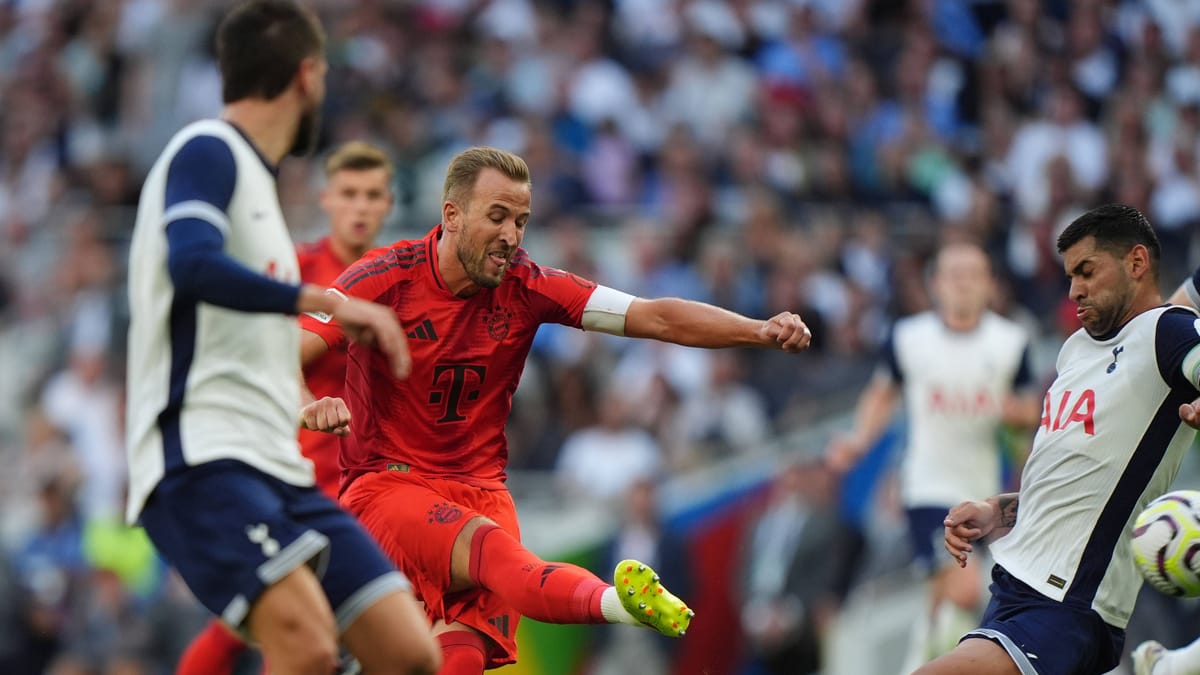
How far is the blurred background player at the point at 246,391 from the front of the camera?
194 inches

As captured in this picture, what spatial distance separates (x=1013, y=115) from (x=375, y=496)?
33.8ft

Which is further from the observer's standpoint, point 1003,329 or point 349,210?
point 1003,329

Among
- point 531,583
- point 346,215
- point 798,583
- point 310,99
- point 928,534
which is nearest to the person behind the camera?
point 310,99

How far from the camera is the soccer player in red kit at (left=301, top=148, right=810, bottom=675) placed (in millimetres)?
6516

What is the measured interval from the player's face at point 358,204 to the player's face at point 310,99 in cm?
295

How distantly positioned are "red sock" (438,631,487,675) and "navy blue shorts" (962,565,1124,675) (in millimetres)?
1969

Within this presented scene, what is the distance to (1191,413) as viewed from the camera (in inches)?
221

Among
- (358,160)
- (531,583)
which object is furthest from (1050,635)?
(358,160)

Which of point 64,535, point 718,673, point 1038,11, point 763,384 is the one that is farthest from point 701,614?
point 1038,11

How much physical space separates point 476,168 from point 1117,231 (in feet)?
8.36

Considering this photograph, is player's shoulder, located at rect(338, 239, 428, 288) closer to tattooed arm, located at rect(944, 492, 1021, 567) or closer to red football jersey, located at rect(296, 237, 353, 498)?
red football jersey, located at rect(296, 237, 353, 498)

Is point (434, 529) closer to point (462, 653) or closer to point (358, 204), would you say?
point (462, 653)

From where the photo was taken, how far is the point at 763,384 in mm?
13242

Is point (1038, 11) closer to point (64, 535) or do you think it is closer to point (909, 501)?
point (909, 501)
